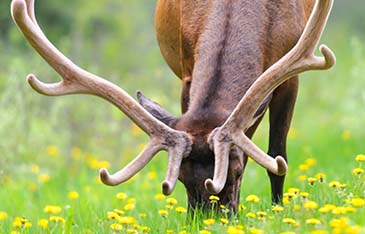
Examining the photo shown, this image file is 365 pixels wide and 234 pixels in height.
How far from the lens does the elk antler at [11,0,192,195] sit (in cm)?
598

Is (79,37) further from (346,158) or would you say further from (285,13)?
(285,13)

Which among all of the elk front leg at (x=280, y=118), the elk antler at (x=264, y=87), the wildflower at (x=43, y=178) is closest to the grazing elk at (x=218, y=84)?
the elk antler at (x=264, y=87)

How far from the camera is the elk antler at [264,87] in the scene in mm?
5922

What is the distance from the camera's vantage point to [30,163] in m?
11.2

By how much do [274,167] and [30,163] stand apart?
19.1ft

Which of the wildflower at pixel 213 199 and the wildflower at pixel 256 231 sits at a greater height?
the wildflower at pixel 213 199

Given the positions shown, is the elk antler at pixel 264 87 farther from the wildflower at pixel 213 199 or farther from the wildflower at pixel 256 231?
the wildflower at pixel 256 231

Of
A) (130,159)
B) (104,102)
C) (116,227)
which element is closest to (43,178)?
(130,159)

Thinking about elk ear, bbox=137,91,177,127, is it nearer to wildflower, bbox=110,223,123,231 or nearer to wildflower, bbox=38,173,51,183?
wildflower, bbox=110,223,123,231

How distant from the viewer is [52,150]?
11781mm

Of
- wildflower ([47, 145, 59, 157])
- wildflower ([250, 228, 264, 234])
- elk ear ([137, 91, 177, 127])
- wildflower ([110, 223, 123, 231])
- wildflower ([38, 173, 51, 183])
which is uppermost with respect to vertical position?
wildflower ([47, 145, 59, 157])

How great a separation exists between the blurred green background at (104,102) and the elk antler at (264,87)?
2.98 meters

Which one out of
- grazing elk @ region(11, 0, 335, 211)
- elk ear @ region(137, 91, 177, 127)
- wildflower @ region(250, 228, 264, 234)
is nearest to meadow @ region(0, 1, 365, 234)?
wildflower @ region(250, 228, 264, 234)

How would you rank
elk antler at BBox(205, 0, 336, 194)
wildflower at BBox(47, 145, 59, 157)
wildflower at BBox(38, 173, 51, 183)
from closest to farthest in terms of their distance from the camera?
elk antler at BBox(205, 0, 336, 194) < wildflower at BBox(38, 173, 51, 183) < wildflower at BBox(47, 145, 59, 157)
